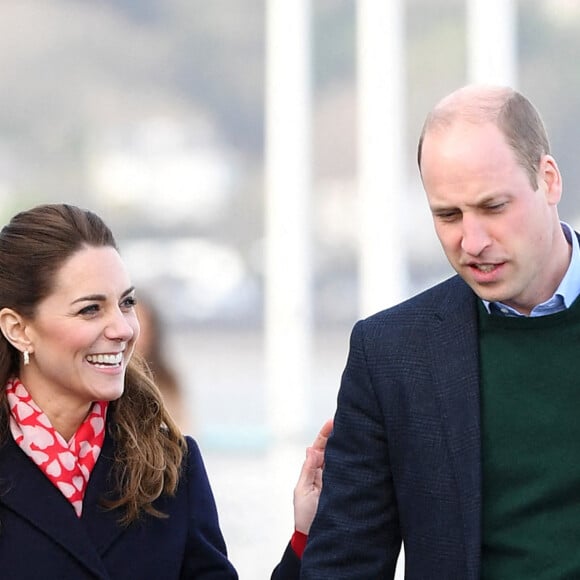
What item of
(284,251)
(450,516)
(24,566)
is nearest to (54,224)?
(24,566)

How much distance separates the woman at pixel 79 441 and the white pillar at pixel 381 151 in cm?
573

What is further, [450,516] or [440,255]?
[440,255]

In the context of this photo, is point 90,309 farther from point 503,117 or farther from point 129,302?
point 503,117

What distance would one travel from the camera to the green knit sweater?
8.12 feet

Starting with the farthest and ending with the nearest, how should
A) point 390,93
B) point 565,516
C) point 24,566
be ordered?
point 390,93 < point 24,566 < point 565,516

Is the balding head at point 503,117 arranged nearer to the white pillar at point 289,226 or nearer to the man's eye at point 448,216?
the man's eye at point 448,216

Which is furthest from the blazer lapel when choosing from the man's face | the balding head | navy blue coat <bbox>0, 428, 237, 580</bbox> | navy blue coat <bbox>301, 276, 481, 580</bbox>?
navy blue coat <bbox>0, 428, 237, 580</bbox>

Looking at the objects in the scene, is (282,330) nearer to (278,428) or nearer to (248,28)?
(278,428)

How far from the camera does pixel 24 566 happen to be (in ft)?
9.21

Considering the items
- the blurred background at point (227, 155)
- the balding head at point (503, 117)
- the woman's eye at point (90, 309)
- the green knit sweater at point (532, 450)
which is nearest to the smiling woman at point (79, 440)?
the woman's eye at point (90, 309)

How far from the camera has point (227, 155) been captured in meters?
8.99

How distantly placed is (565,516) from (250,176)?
21.9ft

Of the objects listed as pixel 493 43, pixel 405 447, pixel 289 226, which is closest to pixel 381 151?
pixel 289 226

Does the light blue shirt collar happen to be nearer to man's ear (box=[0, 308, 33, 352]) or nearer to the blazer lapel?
the blazer lapel
